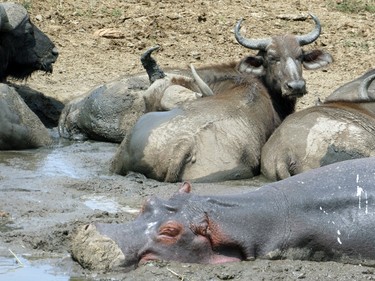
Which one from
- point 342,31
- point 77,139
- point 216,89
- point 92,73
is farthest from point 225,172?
point 342,31

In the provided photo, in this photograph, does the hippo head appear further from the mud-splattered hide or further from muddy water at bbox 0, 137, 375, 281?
the mud-splattered hide

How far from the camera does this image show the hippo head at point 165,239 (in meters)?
6.87

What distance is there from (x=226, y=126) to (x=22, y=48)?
5289mm

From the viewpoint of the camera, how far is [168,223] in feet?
22.6

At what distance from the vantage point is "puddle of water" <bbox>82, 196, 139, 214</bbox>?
913 centimetres

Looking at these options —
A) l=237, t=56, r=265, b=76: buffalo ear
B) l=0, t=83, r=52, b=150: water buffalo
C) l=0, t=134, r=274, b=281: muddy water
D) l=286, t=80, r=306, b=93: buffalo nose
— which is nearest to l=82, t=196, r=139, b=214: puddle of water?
l=0, t=134, r=274, b=281: muddy water

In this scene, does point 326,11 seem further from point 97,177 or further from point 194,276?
point 194,276

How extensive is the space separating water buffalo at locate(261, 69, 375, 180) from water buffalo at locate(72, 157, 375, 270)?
3.13 meters

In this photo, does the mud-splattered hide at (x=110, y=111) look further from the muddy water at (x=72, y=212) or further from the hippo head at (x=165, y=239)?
the hippo head at (x=165, y=239)

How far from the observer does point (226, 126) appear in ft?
35.6

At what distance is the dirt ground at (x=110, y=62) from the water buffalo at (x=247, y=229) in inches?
32.9

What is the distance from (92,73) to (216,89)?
363 centimetres

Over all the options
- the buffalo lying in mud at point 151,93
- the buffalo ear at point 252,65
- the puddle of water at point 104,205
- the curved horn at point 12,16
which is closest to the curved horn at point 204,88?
the buffalo lying in mud at point 151,93

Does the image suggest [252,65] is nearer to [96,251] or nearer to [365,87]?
[365,87]
